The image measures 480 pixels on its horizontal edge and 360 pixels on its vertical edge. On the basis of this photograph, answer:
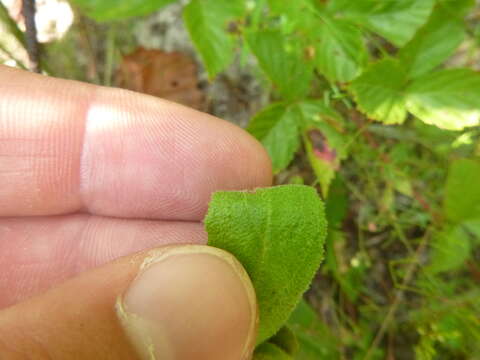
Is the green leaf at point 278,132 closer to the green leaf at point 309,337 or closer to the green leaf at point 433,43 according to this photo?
the green leaf at point 433,43

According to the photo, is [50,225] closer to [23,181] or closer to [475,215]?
[23,181]

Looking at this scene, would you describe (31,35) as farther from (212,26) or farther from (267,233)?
(267,233)

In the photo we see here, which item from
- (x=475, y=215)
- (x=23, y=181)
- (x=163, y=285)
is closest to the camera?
(x=163, y=285)

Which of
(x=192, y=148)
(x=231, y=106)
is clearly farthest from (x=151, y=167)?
(x=231, y=106)

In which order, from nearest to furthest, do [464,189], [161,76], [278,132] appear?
[278,132] < [464,189] < [161,76]

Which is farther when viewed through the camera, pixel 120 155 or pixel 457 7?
pixel 457 7

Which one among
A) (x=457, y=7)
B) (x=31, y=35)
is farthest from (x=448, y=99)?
(x=31, y=35)

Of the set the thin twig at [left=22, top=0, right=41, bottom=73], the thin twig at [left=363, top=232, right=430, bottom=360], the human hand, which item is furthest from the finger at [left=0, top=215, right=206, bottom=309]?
the thin twig at [left=363, top=232, right=430, bottom=360]
